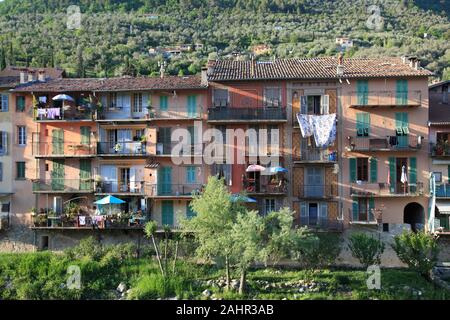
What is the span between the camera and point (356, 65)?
3850cm

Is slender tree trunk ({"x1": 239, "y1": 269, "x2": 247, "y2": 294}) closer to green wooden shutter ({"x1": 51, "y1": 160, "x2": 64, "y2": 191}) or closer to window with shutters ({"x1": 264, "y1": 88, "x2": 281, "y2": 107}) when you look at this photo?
window with shutters ({"x1": 264, "y1": 88, "x2": 281, "y2": 107})

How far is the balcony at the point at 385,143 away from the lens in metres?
36.2

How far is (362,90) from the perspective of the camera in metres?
36.7

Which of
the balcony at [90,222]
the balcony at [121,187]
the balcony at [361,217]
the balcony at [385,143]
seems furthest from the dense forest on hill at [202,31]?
the balcony at [361,217]

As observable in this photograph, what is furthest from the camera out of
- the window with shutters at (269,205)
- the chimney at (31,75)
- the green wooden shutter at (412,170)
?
the chimney at (31,75)

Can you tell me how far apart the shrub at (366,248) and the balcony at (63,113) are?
18.0 metres

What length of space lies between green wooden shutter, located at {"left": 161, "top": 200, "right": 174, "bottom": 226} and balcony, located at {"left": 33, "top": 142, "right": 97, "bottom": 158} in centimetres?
558

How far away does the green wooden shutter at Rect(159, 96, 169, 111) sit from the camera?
37.6m

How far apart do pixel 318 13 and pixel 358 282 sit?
268ft

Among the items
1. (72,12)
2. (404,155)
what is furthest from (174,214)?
(72,12)

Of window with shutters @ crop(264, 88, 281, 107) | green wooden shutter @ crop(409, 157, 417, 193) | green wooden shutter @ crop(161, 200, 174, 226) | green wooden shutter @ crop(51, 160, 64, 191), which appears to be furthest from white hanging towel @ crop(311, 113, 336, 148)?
green wooden shutter @ crop(51, 160, 64, 191)

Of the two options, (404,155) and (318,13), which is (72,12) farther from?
(404,155)

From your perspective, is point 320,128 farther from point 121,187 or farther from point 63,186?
point 63,186

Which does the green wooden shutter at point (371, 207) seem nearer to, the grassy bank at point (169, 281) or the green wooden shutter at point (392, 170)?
the green wooden shutter at point (392, 170)
